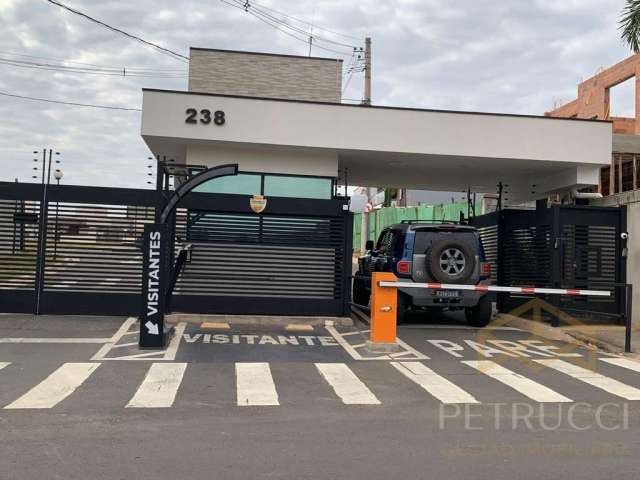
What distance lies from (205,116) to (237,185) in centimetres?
189

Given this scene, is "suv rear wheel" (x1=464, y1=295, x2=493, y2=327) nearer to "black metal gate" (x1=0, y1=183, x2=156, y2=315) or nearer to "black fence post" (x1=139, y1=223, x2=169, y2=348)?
"black fence post" (x1=139, y1=223, x2=169, y2=348)

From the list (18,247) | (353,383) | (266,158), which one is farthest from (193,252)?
(353,383)

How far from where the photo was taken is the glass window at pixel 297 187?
584 inches

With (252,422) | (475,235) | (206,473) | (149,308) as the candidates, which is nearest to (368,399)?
(252,422)

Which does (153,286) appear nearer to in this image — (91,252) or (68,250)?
(91,252)

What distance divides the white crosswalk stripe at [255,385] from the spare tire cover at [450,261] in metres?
4.65

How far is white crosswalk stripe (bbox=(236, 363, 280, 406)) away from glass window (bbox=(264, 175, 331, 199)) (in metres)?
6.33

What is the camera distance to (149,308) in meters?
10.2

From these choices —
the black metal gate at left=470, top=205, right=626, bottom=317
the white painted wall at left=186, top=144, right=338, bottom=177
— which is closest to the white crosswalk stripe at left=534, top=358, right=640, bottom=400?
the black metal gate at left=470, top=205, right=626, bottom=317

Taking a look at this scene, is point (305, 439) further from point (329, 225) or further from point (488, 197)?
point (488, 197)

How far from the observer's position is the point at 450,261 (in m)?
12.8

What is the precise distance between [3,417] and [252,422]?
7.67 feet

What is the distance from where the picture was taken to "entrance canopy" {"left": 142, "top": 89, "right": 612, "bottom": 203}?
536 inches

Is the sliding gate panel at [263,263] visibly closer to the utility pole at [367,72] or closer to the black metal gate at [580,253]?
the black metal gate at [580,253]
